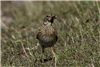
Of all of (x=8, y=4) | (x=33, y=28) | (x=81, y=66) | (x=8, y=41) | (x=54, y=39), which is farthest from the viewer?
(x=8, y=4)

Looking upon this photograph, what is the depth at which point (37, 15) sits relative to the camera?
916cm

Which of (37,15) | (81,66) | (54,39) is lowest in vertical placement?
(81,66)

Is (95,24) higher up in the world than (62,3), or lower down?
lower down

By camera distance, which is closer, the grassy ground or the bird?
the grassy ground

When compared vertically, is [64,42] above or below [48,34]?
below

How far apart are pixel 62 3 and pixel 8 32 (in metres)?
2.25

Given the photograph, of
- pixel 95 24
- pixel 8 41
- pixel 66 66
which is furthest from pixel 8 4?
pixel 66 66

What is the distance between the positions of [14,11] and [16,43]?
475 centimetres

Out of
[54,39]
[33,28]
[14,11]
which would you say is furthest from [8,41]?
[14,11]

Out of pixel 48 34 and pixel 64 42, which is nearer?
pixel 48 34

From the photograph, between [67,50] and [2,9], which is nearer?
[67,50]

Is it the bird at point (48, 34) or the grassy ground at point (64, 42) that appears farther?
the bird at point (48, 34)

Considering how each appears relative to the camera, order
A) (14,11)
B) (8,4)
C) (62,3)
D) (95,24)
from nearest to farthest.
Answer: (95,24), (62,3), (14,11), (8,4)

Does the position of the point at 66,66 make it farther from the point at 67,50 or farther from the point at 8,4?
the point at 8,4
